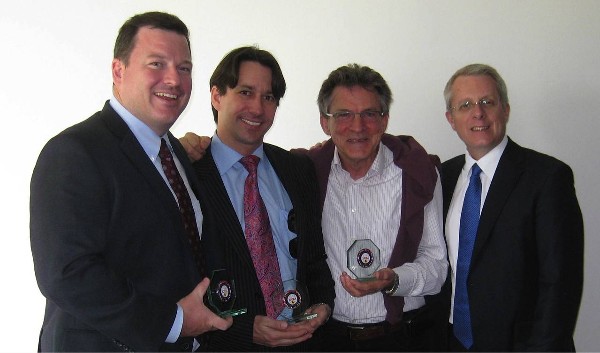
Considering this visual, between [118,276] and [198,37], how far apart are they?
212 centimetres

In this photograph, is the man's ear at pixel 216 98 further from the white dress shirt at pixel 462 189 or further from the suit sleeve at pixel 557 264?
the suit sleeve at pixel 557 264

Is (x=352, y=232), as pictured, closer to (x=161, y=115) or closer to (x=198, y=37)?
(x=161, y=115)

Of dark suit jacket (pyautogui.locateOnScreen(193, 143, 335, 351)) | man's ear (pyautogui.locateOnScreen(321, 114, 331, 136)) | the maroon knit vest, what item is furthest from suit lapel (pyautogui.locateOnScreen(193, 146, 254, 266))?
man's ear (pyautogui.locateOnScreen(321, 114, 331, 136))

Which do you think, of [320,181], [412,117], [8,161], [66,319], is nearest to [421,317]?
[320,181]

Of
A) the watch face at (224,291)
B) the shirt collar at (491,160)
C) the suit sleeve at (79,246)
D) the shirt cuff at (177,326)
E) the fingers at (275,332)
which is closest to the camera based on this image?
the suit sleeve at (79,246)

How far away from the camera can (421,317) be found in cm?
251

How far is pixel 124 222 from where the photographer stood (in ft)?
5.33

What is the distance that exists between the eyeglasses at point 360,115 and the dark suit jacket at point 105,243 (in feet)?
3.56

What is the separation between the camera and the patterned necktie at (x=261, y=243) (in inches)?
84.9

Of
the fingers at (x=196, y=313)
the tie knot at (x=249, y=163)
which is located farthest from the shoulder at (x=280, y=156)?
the fingers at (x=196, y=313)

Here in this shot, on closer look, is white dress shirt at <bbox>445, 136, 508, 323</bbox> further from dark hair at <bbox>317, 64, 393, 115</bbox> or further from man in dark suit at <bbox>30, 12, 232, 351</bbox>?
man in dark suit at <bbox>30, 12, 232, 351</bbox>

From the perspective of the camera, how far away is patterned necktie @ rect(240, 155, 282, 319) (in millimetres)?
2156

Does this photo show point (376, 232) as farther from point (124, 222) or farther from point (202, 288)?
point (124, 222)

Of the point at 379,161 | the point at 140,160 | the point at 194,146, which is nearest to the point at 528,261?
the point at 379,161
